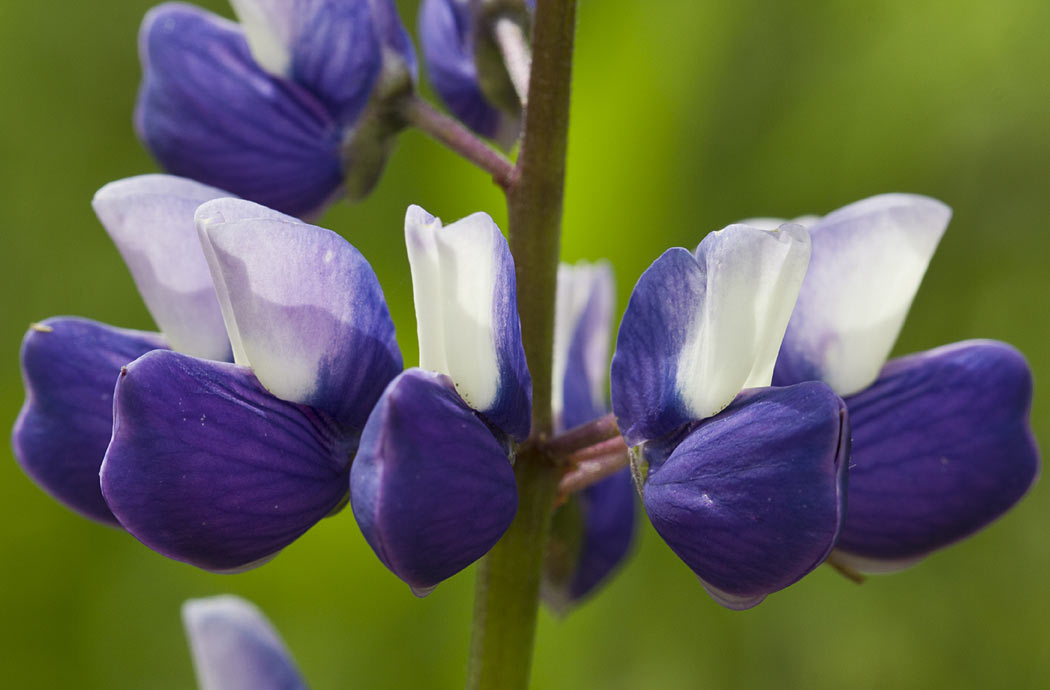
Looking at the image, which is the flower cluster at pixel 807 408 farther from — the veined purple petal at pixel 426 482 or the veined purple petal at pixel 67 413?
the veined purple petal at pixel 67 413

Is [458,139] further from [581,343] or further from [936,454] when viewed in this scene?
[936,454]

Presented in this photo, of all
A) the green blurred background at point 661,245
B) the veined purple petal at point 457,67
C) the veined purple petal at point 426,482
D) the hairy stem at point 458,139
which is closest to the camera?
the veined purple petal at point 426,482

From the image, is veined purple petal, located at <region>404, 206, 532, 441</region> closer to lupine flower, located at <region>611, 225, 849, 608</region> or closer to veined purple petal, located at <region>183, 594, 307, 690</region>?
lupine flower, located at <region>611, 225, 849, 608</region>

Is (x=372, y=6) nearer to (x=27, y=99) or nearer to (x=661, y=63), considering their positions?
(x=661, y=63)

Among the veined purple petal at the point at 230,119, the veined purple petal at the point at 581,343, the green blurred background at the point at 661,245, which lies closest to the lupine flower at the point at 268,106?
the veined purple petal at the point at 230,119

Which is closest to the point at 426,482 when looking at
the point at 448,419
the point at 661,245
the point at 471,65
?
the point at 448,419

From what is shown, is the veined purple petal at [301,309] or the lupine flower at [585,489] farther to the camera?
the lupine flower at [585,489]

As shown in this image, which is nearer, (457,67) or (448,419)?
(448,419)
